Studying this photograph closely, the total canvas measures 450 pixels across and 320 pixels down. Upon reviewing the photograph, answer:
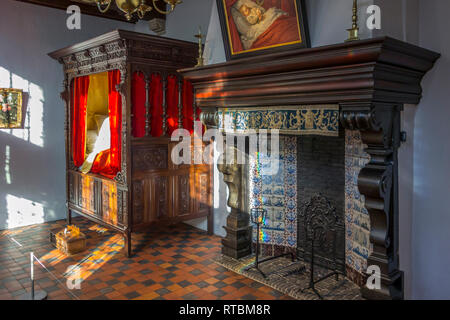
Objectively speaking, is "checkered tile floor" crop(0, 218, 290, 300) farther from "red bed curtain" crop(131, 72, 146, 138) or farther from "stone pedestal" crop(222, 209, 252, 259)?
"red bed curtain" crop(131, 72, 146, 138)

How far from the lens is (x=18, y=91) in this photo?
16.9 ft

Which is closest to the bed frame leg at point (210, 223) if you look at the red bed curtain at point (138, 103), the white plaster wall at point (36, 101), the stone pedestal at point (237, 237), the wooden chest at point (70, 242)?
the stone pedestal at point (237, 237)

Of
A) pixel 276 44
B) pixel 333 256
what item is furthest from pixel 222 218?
pixel 276 44

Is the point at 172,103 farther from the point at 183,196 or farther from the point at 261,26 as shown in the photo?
the point at 261,26

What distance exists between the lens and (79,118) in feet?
17.1

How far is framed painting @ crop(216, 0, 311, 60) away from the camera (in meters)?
3.01

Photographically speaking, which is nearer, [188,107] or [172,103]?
[172,103]

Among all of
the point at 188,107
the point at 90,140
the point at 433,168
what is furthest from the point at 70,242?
the point at 433,168

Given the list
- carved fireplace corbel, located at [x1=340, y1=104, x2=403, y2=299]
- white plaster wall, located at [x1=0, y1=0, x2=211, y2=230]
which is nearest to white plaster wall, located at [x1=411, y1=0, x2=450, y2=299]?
carved fireplace corbel, located at [x1=340, y1=104, x2=403, y2=299]

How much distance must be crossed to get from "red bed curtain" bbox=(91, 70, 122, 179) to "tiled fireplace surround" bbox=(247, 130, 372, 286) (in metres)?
1.61

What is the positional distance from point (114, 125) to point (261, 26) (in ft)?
7.06

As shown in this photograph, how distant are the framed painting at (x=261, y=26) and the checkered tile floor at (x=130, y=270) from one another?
211 centimetres

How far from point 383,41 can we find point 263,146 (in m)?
1.99

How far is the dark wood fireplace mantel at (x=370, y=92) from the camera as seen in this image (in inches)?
93.0
